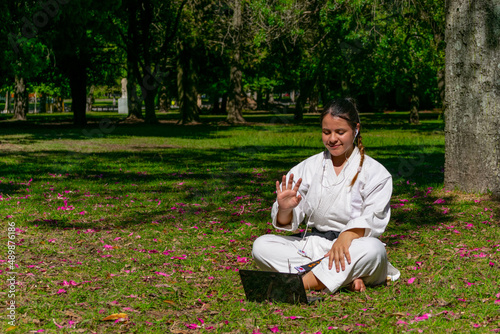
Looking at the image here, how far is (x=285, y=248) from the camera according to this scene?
4.67 meters

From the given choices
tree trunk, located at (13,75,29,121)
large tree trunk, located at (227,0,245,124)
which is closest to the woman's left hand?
large tree trunk, located at (227,0,245,124)

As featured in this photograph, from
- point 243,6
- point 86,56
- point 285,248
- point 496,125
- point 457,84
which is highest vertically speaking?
point 243,6

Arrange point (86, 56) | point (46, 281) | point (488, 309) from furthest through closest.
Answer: point (86, 56), point (46, 281), point (488, 309)

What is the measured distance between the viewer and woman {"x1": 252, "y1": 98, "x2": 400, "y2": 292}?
4.40 m

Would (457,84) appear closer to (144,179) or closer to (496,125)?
(496,125)

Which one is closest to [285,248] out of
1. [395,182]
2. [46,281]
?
[46,281]

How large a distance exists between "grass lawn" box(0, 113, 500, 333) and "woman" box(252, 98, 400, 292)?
0.18 meters

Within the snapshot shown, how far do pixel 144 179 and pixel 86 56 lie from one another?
810 inches

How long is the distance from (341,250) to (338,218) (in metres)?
0.39

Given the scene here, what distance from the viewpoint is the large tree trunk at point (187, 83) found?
1371 inches

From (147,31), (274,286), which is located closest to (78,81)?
(147,31)

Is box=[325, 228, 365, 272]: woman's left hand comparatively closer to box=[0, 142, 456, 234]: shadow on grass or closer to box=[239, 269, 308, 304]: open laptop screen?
box=[239, 269, 308, 304]: open laptop screen

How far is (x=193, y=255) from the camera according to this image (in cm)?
597

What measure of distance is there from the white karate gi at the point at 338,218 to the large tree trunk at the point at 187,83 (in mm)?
30564
